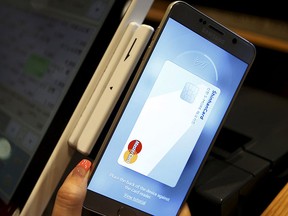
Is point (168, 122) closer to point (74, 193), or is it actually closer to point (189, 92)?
point (189, 92)

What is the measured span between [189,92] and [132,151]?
12 cm

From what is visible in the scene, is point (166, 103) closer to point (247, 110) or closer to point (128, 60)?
point (128, 60)

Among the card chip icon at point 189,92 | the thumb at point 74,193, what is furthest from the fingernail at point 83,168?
the card chip icon at point 189,92

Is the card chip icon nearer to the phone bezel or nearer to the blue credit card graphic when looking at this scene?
the blue credit card graphic

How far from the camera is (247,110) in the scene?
2.65 ft

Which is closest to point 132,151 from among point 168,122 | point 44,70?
point 168,122

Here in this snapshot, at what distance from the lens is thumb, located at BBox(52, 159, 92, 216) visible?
0.47m

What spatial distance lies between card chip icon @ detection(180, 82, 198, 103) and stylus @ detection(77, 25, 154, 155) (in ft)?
0.28

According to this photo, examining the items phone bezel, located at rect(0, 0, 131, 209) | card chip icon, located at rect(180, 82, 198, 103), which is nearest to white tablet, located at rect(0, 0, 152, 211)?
phone bezel, located at rect(0, 0, 131, 209)

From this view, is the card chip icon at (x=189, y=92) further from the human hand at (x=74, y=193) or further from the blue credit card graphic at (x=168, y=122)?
the human hand at (x=74, y=193)

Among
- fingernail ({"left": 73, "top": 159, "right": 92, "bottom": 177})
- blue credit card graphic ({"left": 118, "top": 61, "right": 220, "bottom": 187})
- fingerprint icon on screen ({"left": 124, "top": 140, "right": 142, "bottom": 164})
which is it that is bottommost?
fingernail ({"left": 73, "top": 159, "right": 92, "bottom": 177})

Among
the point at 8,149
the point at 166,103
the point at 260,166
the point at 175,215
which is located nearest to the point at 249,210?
the point at 260,166

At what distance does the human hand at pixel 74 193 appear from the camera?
47 centimetres

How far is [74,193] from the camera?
1.53 ft
